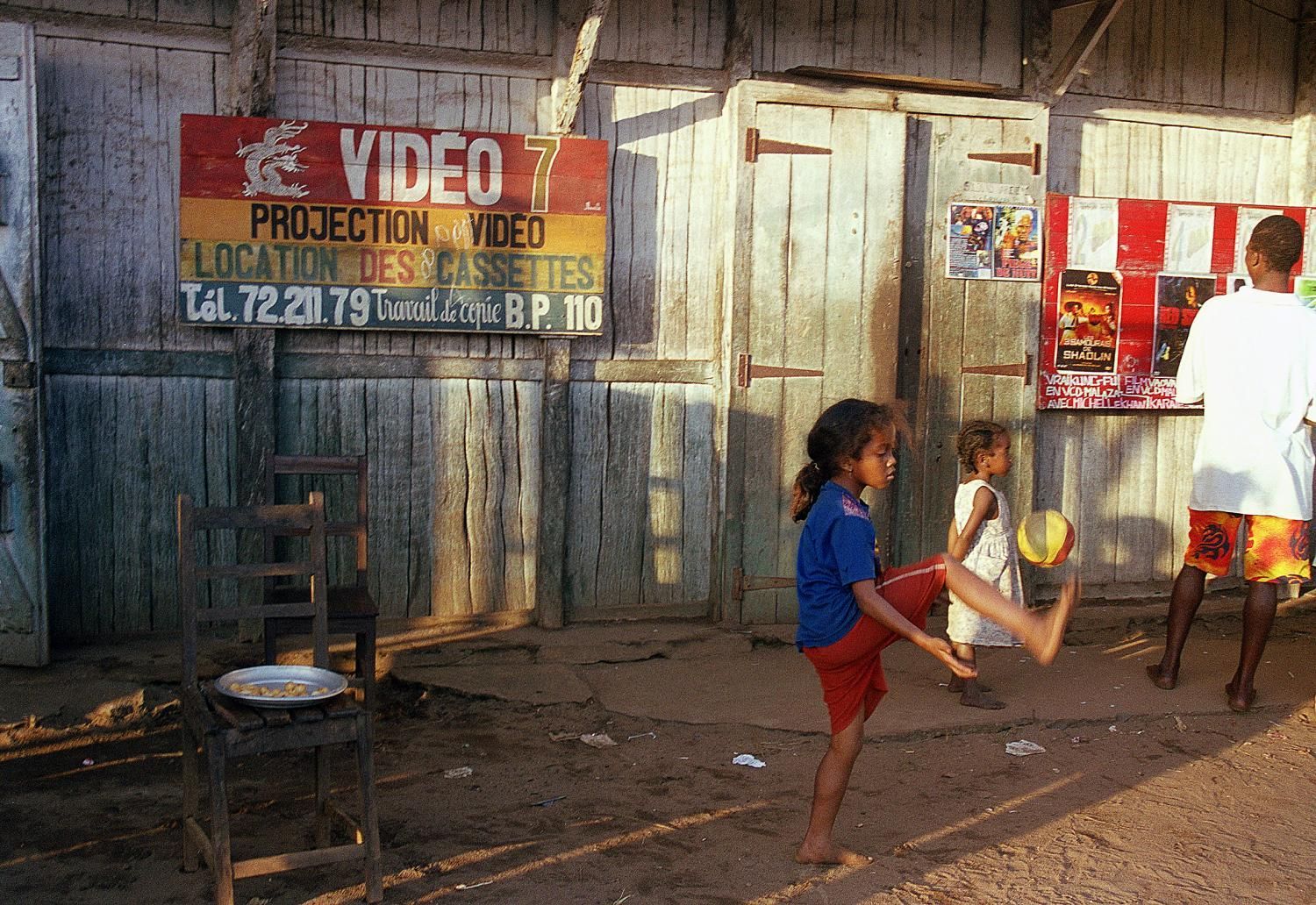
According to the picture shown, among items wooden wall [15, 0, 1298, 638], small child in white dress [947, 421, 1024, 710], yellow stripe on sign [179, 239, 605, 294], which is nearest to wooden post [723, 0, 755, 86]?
wooden wall [15, 0, 1298, 638]

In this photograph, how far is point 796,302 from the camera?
625 centimetres

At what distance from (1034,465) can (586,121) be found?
2985mm

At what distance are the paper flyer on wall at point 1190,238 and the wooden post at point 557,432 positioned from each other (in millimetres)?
3347

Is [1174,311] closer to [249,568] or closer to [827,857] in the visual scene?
[827,857]

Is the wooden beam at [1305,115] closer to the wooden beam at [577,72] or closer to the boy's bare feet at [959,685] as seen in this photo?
the boy's bare feet at [959,685]

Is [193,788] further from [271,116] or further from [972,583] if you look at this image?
[271,116]

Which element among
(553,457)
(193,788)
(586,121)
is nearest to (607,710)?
(553,457)

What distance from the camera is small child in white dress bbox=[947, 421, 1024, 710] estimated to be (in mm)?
5113

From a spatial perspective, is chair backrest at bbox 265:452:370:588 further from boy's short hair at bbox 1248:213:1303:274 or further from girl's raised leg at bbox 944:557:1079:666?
boy's short hair at bbox 1248:213:1303:274

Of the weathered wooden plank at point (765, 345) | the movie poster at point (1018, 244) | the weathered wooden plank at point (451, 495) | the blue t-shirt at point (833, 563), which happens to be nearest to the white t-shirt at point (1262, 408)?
the movie poster at point (1018, 244)

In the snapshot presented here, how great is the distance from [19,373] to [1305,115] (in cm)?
671

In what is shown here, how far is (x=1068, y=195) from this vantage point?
6770 mm

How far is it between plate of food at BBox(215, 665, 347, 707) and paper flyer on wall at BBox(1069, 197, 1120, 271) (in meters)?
4.71

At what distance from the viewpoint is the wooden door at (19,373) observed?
5012mm
